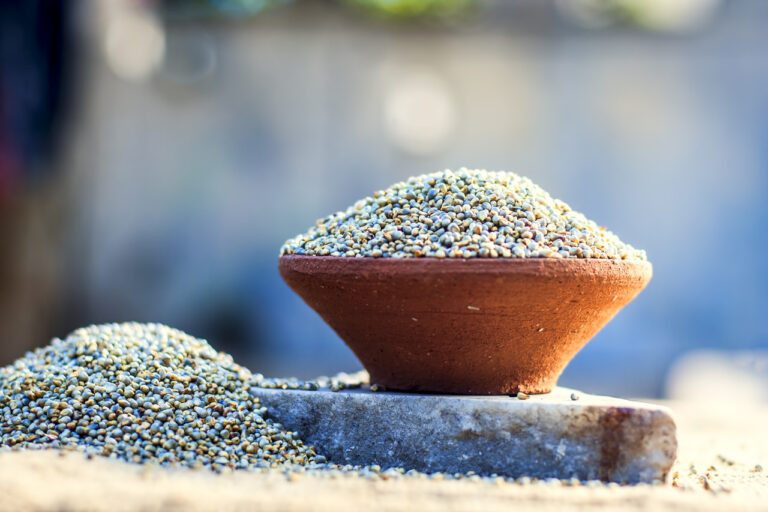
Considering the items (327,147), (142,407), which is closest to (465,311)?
(142,407)

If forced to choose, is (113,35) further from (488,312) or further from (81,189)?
(488,312)

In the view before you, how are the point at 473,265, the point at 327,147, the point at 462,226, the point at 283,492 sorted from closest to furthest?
1. the point at 283,492
2. the point at 473,265
3. the point at 462,226
4. the point at 327,147

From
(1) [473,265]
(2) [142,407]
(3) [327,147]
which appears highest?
(1) [473,265]

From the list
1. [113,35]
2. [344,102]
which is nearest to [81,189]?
[113,35]

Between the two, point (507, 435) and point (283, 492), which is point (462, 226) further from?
point (283, 492)

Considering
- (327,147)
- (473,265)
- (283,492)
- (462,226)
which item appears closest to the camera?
(283,492)

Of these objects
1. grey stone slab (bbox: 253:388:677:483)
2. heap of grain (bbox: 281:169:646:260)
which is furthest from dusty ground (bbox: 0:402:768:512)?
heap of grain (bbox: 281:169:646:260)
